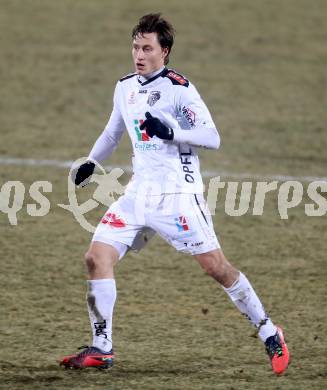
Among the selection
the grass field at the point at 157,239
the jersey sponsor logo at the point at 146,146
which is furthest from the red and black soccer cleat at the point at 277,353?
the jersey sponsor logo at the point at 146,146

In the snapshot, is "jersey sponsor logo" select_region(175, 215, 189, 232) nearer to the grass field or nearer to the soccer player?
the soccer player

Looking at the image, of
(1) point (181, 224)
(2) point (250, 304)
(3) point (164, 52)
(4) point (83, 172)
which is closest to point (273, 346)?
(2) point (250, 304)

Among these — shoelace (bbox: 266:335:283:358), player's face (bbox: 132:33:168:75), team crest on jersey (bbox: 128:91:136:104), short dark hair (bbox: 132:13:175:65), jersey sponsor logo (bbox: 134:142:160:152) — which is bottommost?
shoelace (bbox: 266:335:283:358)

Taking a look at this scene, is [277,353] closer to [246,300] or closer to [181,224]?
[246,300]

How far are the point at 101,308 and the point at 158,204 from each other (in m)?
0.76

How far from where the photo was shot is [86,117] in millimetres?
14383

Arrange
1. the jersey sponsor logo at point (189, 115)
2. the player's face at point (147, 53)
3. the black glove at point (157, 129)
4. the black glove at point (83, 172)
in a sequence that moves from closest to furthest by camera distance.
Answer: the black glove at point (157, 129)
the jersey sponsor logo at point (189, 115)
the player's face at point (147, 53)
the black glove at point (83, 172)

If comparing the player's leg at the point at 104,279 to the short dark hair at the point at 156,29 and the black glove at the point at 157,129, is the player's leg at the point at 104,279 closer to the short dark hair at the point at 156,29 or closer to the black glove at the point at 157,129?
the black glove at the point at 157,129

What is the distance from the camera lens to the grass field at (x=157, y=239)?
7.22 m

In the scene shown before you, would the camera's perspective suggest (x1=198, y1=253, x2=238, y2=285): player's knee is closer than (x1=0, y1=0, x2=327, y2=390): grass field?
Yes


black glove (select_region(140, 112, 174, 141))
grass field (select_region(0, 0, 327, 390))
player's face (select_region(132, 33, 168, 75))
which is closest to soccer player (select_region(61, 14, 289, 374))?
player's face (select_region(132, 33, 168, 75))

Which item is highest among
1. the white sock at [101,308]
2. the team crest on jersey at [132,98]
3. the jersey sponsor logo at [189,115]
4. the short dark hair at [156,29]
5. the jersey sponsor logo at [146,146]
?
the short dark hair at [156,29]

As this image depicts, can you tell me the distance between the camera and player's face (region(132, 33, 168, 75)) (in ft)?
22.4

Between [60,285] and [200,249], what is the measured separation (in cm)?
231
